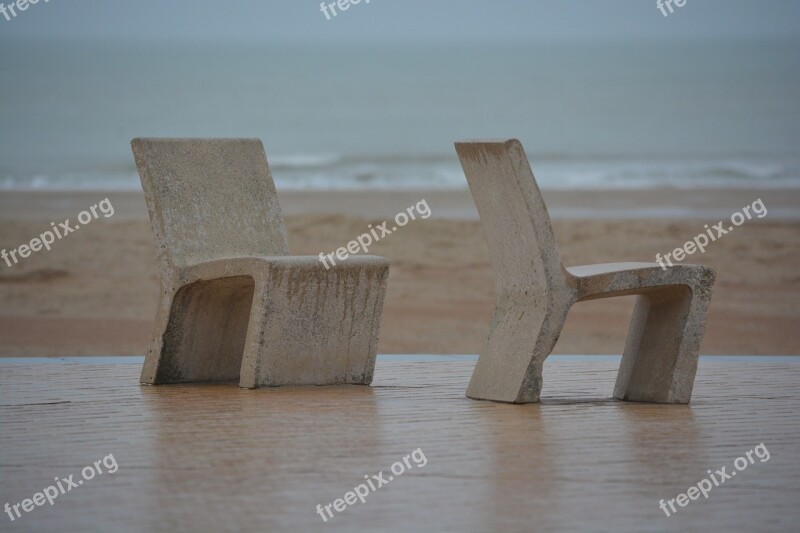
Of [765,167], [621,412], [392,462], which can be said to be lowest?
[765,167]

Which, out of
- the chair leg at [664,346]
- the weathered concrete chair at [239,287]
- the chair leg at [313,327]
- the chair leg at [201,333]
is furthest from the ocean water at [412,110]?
the chair leg at [664,346]

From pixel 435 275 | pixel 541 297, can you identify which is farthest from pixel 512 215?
pixel 435 275

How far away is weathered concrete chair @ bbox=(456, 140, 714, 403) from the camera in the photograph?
543 cm

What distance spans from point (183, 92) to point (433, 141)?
9302mm

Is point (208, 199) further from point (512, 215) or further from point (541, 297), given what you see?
point (541, 297)

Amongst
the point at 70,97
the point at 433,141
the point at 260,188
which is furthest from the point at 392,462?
the point at 70,97

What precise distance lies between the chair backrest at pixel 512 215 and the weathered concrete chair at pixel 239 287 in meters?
0.66

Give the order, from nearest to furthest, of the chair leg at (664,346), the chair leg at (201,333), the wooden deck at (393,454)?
the wooden deck at (393,454), the chair leg at (664,346), the chair leg at (201,333)

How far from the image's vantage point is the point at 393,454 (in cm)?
436

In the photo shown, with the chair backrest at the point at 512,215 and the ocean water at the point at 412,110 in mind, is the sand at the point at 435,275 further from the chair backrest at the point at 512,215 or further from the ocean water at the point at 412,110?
the ocean water at the point at 412,110

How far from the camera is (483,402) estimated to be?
18.4 feet

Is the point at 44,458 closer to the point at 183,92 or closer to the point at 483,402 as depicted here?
the point at 483,402

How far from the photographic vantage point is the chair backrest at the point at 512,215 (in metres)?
5.42

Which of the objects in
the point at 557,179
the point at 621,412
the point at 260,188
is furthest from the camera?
the point at 557,179
